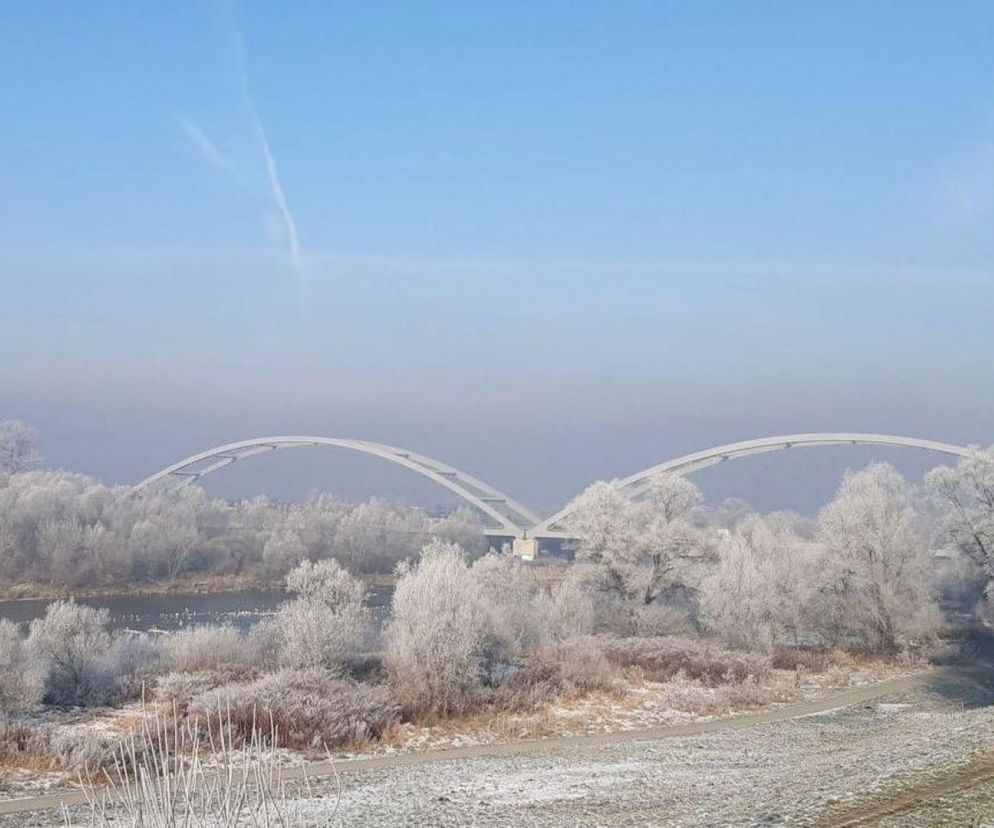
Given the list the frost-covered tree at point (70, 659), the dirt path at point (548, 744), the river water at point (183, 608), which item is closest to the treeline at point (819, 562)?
the dirt path at point (548, 744)

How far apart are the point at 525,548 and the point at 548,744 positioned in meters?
46.1

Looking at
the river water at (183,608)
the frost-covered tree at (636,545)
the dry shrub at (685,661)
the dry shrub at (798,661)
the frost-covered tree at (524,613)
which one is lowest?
the river water at (183,608)

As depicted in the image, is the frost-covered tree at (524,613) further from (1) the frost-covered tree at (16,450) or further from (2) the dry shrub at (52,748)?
(1) the frost-covered tree at (16,450)

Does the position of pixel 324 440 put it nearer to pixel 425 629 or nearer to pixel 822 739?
pixel 425 629

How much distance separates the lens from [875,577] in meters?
30.7

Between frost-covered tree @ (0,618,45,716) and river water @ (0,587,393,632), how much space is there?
48.9ft

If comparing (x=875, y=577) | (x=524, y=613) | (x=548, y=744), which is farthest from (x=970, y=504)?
(x=548, y=744)

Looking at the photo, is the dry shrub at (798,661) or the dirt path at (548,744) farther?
the dry shrub at (798,661)

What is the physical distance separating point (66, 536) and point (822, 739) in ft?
143

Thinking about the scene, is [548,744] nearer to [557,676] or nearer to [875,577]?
[557,676]

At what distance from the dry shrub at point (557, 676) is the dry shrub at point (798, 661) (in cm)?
551

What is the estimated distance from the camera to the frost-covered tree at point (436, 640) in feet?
62.9

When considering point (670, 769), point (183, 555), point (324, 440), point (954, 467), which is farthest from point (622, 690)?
point (324, 440)

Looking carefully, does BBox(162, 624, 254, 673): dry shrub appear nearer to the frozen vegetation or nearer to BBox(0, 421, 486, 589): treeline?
the frozen vegetation
